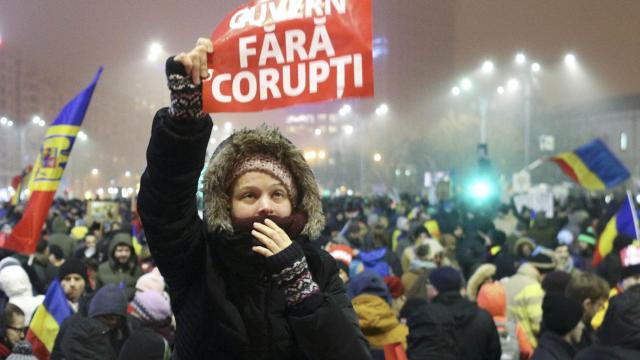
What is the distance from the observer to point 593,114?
258 feet

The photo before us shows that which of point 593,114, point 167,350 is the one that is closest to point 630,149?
point 593,114

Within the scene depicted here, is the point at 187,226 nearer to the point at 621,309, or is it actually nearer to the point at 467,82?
the point at 621,309

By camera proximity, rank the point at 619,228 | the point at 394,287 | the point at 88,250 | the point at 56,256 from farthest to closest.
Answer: the point at 88,250, the point at 56,256, the point at 619,228, the point at 394,287

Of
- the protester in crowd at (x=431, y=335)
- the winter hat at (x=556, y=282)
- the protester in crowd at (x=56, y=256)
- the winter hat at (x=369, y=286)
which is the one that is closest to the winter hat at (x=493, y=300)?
the winter hat at (x=556, y=282)

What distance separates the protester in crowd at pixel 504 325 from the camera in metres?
6.33

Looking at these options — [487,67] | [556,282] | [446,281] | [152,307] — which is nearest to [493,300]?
[556,282]

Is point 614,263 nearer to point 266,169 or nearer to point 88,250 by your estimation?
point 88,250

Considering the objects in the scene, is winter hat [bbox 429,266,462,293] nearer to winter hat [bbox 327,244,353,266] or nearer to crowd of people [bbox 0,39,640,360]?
crowd of people [bbox 0,39,640,360]

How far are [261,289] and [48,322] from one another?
4036 millimetres

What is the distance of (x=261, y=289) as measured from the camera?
2.26 m

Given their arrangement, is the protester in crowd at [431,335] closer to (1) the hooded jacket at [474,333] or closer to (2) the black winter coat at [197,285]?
(1) the hooded jacket at [474,333]

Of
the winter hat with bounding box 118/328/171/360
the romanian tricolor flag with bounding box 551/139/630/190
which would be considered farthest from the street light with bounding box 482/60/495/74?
the winter hat with bounding box 118/328/171/360

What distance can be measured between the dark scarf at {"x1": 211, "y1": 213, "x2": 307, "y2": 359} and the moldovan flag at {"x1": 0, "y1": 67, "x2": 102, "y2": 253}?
5.19 metres

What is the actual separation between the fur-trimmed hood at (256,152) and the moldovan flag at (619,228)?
26.7ft
